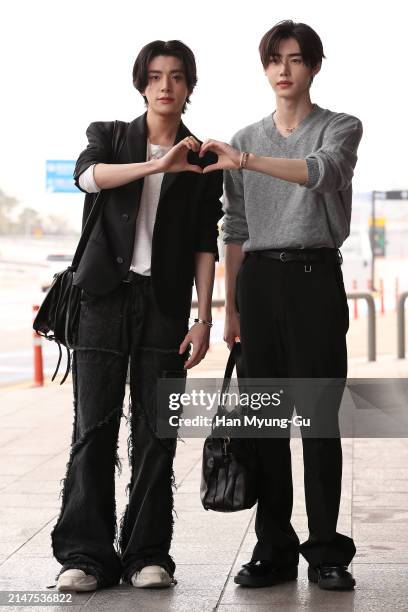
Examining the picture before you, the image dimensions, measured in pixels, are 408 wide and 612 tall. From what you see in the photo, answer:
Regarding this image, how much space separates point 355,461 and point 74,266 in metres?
2.99

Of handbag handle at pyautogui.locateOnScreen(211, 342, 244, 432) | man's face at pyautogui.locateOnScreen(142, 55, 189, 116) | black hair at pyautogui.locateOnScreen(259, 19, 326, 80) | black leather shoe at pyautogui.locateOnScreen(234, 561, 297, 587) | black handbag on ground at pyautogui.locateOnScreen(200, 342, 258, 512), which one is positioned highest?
black hair at pyautogui.locateOnScreen(259, 19, 326, 80)

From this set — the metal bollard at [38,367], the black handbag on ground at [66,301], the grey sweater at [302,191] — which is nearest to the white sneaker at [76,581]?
the black handbag on ground at [66,301]

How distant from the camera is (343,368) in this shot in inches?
141

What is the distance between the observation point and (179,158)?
327cm

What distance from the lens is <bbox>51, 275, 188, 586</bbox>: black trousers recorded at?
352 cm

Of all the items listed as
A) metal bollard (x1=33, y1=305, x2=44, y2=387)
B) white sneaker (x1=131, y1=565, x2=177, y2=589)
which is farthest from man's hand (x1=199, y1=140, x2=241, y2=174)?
metal bollard (x1=33, y1=305, x2=44, y2=387)

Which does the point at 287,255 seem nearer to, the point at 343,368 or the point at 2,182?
the point at 343,368

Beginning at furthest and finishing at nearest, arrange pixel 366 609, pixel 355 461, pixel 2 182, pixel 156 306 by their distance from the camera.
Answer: pixel 2 182
pixel 355 461
pixel 156 306
pixel 366 609

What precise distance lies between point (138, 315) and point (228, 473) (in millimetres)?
564

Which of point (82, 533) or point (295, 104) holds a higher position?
point (295, 104)

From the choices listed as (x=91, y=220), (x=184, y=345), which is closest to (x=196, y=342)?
(x=184, y=345)

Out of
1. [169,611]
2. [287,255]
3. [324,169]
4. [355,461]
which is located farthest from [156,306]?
[355,461]

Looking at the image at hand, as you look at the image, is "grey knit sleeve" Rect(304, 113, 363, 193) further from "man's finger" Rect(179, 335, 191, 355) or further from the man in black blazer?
"man's finger" Rect(179, 335, 191, 355)

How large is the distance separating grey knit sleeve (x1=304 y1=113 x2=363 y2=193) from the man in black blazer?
0.39 metres
